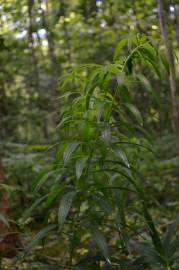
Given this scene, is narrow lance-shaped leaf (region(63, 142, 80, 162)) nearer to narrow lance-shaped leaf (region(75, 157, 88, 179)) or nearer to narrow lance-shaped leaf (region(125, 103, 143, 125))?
narrow lance-shaped leaf (region(75, 157, 88, 179))

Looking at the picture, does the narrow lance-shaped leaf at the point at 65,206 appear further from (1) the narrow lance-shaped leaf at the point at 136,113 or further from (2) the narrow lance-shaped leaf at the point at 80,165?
Answer: (1) the narrow lance-shaped leaf at the point at 136,113

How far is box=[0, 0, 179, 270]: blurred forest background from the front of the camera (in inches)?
102

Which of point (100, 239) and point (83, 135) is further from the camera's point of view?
point (83, 135)

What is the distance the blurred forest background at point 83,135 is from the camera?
2598 millimetres

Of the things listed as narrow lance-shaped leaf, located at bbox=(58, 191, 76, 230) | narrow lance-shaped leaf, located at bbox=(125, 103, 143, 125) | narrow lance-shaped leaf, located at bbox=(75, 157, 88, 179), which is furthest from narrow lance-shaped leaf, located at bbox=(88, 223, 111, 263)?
narrow lance-shaped leaf, located at bbox=(125, 103, 143, 125)

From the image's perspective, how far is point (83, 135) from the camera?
2418 millimetres

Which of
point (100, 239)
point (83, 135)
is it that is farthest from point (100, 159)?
point (100, 239)

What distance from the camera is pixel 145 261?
104 inches

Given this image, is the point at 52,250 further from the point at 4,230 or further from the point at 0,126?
the point at 0,126

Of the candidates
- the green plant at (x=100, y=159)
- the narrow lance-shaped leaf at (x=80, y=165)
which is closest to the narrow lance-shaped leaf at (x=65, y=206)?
the green plant at (x=100, y=159)

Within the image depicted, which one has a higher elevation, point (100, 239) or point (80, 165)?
point (80, 165)

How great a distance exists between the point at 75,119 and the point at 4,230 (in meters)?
2.20

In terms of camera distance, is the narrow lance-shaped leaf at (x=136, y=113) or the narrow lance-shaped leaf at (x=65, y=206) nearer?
the narrow lance-shaped leaf at (x=65, y=206)

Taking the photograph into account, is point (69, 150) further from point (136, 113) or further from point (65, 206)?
point (136, 113)
